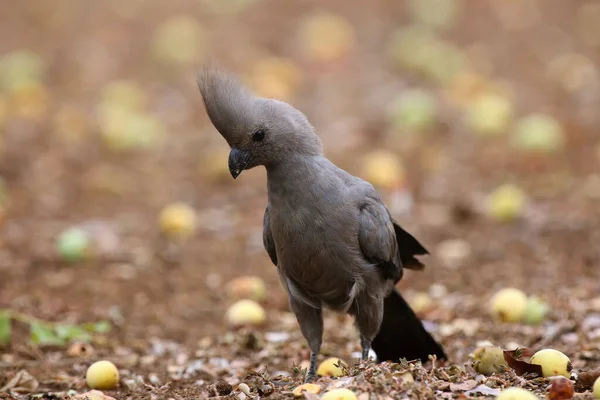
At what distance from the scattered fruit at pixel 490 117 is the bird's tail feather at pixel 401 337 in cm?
561

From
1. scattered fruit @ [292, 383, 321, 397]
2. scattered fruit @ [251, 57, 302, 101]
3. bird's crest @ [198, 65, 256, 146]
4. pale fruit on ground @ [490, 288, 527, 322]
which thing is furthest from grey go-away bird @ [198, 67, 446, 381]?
scattered fruit @ [251, 57, 302, 101]

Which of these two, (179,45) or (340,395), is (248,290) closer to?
(340,395)

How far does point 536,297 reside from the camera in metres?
7.13

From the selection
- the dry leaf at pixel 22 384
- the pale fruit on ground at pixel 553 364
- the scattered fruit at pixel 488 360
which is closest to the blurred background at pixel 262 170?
the dry leaf at pixel 22 384

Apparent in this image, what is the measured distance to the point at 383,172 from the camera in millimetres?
9508

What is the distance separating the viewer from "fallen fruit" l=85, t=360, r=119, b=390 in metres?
5.48

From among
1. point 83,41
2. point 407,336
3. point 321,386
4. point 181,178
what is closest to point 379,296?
point 407,336

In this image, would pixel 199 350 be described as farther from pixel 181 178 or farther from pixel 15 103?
pixel 15 103

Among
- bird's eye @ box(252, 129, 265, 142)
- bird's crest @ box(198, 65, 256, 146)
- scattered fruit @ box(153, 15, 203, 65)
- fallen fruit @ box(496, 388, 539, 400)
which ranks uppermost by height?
scattered fruit @ box(153, 15, 203, 65)

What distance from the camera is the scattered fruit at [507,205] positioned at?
886 cm

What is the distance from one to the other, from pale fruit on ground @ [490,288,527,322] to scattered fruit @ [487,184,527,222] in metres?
A: 2.23

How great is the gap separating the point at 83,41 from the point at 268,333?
8870 millimetres

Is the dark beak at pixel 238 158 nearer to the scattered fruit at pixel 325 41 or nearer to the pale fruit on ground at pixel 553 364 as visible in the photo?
the pale fruit on ground at pixel 553 364

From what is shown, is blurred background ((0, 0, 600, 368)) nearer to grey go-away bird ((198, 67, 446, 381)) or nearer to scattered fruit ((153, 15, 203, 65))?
scattered fruit ((153, 15, 203, 65))
